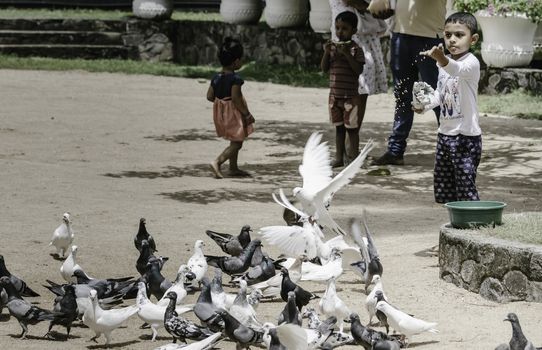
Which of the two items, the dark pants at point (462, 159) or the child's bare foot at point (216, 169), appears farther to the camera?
the child's bare foot at point (216, 169)

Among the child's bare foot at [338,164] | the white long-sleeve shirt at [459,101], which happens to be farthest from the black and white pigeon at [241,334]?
the child's bare foot at [338,164]

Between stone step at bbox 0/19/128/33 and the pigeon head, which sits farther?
stone step at bbox 0/19/128/33

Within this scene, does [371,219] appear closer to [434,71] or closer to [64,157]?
[434,71]

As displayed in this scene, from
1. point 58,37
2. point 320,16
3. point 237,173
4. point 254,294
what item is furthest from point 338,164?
point 58,37

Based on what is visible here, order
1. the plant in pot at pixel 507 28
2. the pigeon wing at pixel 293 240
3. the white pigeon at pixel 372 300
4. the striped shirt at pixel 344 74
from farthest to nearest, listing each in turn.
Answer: the plant in pot at pixel 507 28 < the striped shirt at pixel 344 74 < the pigeon wing at pixel 293 240 < the white pigeon at pixel 372 300

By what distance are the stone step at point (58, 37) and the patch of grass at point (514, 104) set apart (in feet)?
26.5

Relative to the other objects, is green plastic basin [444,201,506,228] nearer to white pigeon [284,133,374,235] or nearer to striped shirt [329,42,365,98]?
white pigeon [284,133,374,235]

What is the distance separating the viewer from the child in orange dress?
12.1 meters

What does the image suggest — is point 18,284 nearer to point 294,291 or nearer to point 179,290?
point 179,290

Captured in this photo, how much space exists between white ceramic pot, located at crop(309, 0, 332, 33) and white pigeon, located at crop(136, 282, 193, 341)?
13.1 meters

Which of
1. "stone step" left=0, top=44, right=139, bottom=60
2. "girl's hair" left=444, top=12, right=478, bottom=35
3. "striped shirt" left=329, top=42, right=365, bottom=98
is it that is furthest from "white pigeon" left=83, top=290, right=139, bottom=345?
"stone step" left=0, top=44, right=139, bottom=60

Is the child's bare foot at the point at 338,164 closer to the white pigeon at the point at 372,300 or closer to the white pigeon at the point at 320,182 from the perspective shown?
the white pigeon at the point at 320,182

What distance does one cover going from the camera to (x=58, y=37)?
886 inches

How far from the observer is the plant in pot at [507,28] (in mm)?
16953
